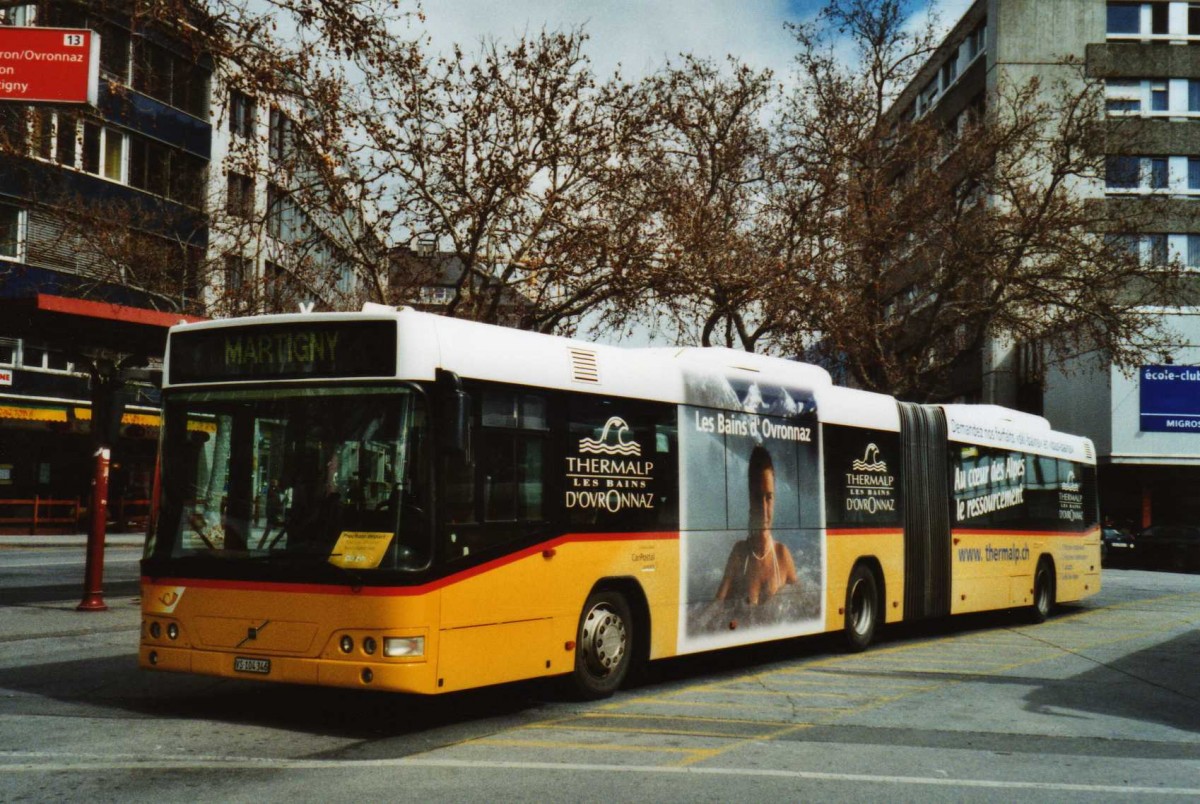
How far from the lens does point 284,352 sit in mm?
9242

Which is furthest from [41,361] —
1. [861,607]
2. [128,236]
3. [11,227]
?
[861,607]

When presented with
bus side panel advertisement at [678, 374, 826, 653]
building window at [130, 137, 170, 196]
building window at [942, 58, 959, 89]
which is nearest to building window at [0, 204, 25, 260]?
building window at [130, 137, 170, 196]

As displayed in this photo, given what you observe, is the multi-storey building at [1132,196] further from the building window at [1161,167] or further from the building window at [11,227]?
the building window at [11,227]

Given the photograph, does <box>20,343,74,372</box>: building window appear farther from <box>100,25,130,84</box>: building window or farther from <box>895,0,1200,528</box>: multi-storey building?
<box>895,0,1200,528</box>: multi-storey building

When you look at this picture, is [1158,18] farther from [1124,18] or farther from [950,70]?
[950,70]

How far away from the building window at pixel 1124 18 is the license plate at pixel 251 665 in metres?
49.1

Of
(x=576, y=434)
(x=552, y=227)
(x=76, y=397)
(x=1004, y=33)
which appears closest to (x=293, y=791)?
(x=576, y=434)

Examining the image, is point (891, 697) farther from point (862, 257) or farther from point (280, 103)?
point (862, 257)

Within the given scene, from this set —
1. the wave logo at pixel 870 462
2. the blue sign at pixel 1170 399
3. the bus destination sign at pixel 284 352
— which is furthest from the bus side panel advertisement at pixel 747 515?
the blue sign at pixel 1170 399

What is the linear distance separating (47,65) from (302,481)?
11.3 feet

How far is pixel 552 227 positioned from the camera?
20.2 m

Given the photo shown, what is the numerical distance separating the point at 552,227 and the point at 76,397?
2560 cm

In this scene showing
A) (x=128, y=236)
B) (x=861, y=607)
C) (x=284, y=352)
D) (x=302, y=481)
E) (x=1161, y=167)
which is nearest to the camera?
(x=302, y=481)

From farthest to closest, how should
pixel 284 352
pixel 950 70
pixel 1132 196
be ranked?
1. pixel 950 70
2. pixel 1132 196
3. pixel 284 352
